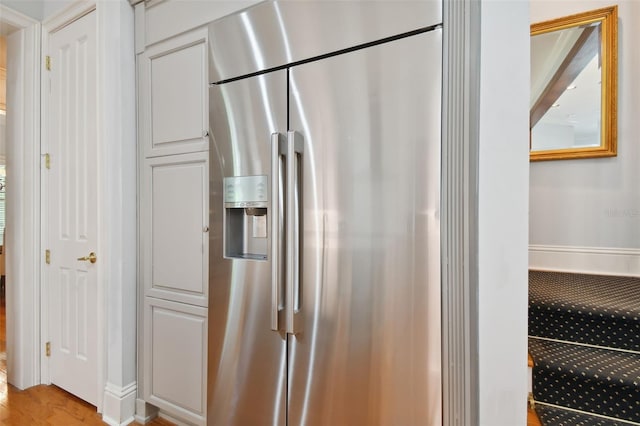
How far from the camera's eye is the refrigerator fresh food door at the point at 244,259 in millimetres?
1209

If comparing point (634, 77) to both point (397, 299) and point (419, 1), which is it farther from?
point (397, 299)

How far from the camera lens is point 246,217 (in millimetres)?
1400

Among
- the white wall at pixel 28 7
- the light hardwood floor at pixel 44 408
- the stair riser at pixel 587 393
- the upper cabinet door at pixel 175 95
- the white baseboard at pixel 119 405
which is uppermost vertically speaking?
the white wall at pixel 28 7

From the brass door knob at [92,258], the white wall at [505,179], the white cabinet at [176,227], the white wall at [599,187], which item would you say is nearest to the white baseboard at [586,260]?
the white wall at [599,187]

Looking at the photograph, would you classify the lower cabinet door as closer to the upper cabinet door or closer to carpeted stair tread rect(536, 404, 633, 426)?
the upper cabinet door

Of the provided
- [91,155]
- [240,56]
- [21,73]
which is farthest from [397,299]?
[21,73]

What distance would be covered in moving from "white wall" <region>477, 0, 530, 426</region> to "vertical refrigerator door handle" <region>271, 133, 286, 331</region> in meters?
0.68

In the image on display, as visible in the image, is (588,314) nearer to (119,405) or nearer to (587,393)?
(587,393)

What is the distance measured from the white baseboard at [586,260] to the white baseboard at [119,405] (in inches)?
124

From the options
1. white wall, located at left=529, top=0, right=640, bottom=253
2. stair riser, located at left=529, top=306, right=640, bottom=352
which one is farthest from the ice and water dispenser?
white wall, located at left=529, top=0, right=640, bottom=253

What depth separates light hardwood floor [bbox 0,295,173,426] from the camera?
1.78 metres

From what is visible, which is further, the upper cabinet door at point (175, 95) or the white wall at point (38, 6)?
the white wall at point (38, 6)

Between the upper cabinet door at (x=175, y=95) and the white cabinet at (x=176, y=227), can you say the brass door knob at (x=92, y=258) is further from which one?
the upper cabinet door at (x=175, y=95)

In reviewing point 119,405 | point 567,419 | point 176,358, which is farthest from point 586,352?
point 119,405
